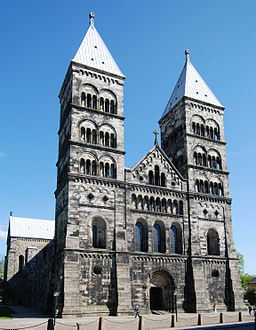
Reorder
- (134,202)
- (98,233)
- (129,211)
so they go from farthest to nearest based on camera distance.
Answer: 1. (134,202)
2. (129,211)
3. (98,233)

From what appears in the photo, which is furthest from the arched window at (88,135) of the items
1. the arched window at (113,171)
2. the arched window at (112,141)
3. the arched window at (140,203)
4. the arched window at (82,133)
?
the arched window at (140,203)

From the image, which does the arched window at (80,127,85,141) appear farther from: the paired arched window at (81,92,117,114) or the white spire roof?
the white spire roof

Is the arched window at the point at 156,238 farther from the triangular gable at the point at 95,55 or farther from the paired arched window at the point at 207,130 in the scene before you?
the triangular gable at the point at 95,55

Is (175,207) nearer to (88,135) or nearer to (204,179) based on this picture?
(204,179)

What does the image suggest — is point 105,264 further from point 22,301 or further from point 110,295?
point 22,301

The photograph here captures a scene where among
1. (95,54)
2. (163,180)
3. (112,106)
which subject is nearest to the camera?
(163,180)

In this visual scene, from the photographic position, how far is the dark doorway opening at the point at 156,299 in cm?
3728

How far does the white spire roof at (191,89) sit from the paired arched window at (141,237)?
62.3 feet

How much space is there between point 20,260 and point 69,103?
4035cm

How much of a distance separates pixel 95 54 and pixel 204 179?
2078 cm

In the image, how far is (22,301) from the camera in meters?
61.2

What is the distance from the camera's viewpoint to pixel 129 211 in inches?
1468

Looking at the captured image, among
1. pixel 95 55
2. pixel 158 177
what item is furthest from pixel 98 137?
pixel 95 55

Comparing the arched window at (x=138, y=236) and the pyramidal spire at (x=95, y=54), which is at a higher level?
the pyramidal spire at (x=95, y=54)
